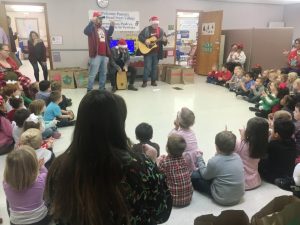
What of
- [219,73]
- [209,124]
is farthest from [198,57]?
[209,124]

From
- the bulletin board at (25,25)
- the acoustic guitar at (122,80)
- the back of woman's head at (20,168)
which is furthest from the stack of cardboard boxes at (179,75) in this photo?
the bulletin board at (25,25)

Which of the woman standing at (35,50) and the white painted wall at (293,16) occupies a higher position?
the white painted wall at (293,16)

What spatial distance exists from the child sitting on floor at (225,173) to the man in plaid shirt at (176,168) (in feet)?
0.69

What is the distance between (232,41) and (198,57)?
1067 millimetres

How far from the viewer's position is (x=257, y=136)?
2.34 meters

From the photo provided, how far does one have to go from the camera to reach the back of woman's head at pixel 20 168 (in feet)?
5.28

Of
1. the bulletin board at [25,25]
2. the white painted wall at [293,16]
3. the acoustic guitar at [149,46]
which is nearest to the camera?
the acoustic guitar at [149,46]

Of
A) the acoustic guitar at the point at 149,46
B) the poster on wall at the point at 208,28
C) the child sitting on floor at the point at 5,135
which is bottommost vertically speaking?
the child sitting on floor at the point at 5,135

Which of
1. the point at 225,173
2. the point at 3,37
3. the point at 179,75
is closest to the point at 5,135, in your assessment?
the point at 225,173

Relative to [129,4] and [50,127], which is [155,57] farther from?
[50,127]

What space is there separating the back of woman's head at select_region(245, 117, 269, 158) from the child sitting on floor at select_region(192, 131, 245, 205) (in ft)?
0.82

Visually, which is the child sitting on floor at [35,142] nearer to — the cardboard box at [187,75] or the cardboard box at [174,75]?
the cardboard box at [174,75]

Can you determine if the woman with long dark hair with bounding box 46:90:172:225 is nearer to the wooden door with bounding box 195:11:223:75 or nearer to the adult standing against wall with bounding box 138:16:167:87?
the adult standing against wall with bounding box 138:16:167:87

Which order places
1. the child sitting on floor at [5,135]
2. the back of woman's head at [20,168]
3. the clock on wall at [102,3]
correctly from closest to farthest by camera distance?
the back of woman's head at [20,168], the child sitting on floor at [5,135], the clock on wall at [102,3]
